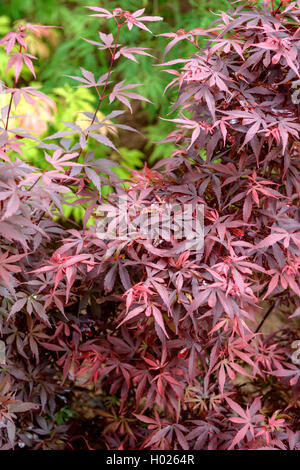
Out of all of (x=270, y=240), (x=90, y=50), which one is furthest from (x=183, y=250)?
(x=90, y=50)

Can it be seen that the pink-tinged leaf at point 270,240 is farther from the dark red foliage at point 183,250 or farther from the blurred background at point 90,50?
the blurred background at point 90,50

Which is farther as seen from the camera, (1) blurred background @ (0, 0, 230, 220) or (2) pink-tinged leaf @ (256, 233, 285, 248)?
(1) blurred background @ (0, 0, 230, 220)

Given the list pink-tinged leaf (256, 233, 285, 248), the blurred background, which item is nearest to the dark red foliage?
pink-tinged leaf (256, 233, 285, 248)

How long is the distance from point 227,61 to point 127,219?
0.60m

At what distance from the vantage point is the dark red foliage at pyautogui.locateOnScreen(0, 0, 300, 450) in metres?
1.39

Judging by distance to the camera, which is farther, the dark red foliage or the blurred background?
the blurred background

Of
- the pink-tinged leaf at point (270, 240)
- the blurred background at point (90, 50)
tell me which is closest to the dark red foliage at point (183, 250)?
the pink-tinged leaf at point (270, 240)

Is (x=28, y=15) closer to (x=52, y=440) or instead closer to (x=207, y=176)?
(x=207, y=176)

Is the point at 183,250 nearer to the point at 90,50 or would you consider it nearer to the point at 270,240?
the point at 270,240

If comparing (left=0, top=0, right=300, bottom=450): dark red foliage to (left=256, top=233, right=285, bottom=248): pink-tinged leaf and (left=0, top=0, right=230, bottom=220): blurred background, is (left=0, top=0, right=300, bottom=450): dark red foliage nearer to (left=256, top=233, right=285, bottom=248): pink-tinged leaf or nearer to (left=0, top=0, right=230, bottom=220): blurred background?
(left=256, top=233, right=285, bottom=248): pink-tinged leaf

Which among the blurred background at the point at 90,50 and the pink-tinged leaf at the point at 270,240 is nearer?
the pink-tinged leaf at the point at 270,240

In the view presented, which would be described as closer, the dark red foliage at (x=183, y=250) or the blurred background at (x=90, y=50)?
the dark red foliage at (x=183, y=250)

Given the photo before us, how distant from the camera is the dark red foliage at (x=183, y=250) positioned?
4.56 feet

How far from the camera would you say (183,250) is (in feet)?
4.70
